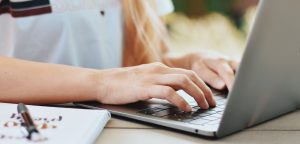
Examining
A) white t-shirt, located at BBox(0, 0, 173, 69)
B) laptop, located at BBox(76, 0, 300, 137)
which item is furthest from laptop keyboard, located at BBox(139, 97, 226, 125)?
white t-shirt, located at BBox(0, 0, 173, 69)

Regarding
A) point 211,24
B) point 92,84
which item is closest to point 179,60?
point 92,84

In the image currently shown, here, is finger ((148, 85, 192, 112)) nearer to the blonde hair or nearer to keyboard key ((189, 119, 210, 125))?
keyboard key ((189, 119, 210, 125))

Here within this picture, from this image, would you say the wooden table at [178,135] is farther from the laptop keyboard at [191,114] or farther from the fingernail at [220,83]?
the fingernail at [220,83]

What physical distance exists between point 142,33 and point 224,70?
0.41m

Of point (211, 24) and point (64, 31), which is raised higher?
point (64, 31)

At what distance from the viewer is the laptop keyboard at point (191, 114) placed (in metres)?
0.71

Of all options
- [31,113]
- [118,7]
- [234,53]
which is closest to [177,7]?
[234,53]

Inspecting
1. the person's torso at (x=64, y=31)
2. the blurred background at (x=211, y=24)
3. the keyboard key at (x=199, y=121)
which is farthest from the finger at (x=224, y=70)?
the blurred background at (x=211, y=24)

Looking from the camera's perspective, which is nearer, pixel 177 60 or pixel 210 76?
pixel 210 76

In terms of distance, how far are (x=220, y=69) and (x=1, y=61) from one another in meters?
0.43

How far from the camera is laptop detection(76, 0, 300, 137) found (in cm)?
59

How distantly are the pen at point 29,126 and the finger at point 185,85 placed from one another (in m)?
0.22

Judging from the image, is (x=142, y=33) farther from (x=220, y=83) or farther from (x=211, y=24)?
(x=211, y=24)

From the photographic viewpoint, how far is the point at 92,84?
32.7 inches
